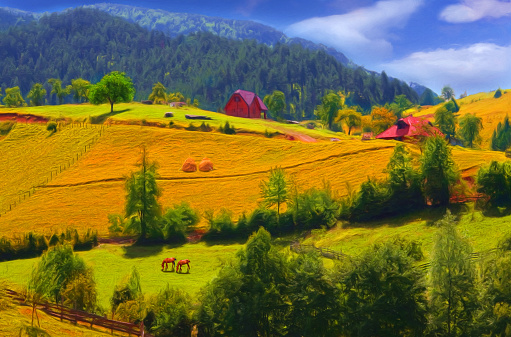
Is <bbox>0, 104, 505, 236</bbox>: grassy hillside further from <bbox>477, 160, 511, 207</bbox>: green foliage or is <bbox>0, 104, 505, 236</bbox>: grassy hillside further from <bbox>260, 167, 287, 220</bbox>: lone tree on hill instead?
<bbox>477, 160, 511, 207</bbox>: green foliage

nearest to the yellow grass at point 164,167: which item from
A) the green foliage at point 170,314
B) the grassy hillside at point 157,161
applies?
the grassy hillside at point 157,161

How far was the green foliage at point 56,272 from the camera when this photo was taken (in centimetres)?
4169

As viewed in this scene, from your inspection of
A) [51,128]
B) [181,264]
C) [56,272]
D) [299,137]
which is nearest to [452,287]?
[56,272]

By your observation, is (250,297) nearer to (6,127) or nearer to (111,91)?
(6,127)

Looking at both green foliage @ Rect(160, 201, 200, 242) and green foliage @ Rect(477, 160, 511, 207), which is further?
green foliage @ Rect(160, 201, 200, 242)

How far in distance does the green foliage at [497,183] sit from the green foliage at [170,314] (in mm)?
39363

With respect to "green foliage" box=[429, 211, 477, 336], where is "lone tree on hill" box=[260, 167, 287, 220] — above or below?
above

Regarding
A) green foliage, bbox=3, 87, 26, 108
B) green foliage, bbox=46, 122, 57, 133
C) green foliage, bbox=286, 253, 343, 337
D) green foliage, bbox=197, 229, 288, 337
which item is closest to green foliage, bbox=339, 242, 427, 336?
green foliage, bbox=286, 253, 343, 337

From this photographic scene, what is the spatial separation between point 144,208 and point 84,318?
30284mm

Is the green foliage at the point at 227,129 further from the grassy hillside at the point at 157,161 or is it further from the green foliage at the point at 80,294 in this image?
the green foliage at the point at 80,294

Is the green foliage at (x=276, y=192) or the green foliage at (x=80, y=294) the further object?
the green foliage at (x=276, y=192)

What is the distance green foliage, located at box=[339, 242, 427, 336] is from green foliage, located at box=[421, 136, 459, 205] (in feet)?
94.3

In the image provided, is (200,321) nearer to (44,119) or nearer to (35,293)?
(35,293)

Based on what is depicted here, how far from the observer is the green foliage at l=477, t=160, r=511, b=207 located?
62.8 meters
